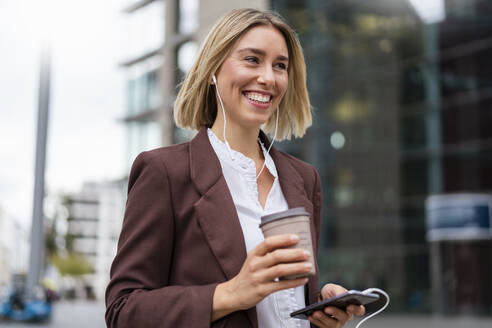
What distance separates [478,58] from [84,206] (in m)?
114

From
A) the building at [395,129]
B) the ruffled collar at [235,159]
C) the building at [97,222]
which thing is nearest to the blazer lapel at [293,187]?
the ruffled collar at [235,159]

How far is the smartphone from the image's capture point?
58.0 inches

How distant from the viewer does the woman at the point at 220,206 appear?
1.53 metres

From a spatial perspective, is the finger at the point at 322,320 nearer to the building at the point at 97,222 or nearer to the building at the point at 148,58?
the building at the point at 148,58

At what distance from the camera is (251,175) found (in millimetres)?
1836

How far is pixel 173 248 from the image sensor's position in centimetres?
166

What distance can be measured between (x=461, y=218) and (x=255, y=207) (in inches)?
717

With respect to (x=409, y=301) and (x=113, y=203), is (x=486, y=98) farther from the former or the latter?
(x=113, y=203)

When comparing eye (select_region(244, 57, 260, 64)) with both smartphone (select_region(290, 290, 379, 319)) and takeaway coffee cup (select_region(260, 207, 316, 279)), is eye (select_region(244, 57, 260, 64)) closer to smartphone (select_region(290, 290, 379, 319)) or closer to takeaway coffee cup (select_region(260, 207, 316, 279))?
takeaway coffee cup (select_region(260, 207, 316, 279))

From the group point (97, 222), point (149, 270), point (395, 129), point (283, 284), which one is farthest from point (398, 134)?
point (97, 222)

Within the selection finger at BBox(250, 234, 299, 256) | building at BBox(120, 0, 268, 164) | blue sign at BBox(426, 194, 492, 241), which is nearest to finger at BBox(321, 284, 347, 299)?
finger at BBox(250, 234, 299, 256)

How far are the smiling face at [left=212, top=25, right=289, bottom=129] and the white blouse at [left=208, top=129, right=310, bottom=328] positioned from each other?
115 mm

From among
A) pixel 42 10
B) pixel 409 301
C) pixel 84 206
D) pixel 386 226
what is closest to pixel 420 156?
pixel 386 226

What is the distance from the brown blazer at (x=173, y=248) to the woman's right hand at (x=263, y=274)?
5cm
